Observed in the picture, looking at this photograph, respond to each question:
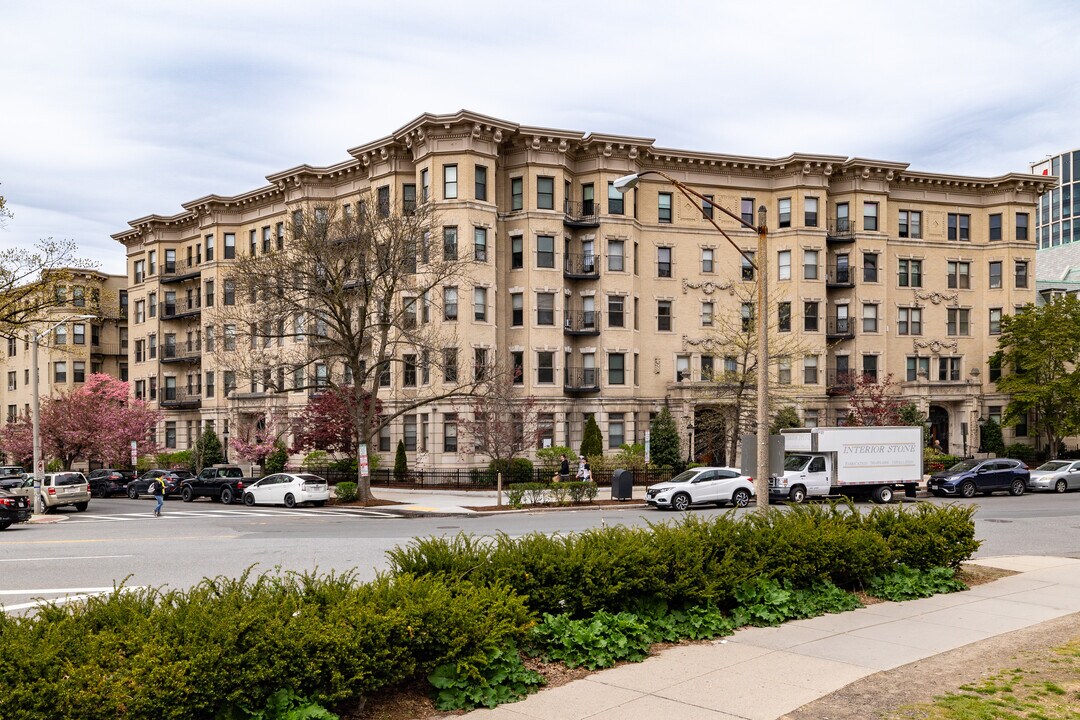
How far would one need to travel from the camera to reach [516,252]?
147 feet

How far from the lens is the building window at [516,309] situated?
44719mm

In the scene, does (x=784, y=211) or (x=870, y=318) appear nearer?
(x=784, y=211)

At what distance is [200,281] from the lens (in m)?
58.9

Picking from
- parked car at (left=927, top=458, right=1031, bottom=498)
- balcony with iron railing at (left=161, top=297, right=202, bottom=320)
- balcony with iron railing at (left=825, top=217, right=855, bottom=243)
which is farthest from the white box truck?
balcony with iron railing at (left=161, top=297, right=202, bottom=320)

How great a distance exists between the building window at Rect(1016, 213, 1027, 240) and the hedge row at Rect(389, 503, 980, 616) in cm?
4660

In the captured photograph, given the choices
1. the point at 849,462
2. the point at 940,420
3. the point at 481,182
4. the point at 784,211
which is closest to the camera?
the point at 849,462

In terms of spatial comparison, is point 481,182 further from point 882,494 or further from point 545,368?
point 882,494

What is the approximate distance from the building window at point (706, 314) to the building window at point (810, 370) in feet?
19.2

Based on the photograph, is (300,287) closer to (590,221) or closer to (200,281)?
(590,221)

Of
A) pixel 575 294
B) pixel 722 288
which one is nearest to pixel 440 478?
pixel 575 294

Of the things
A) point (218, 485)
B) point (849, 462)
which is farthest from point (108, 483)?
point (849, 462)

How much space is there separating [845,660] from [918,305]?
4764cm

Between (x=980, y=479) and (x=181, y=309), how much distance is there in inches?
1993

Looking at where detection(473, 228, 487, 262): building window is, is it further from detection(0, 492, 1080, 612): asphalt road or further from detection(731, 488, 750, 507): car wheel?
detection(731, 488, 750, 507): car wheel
